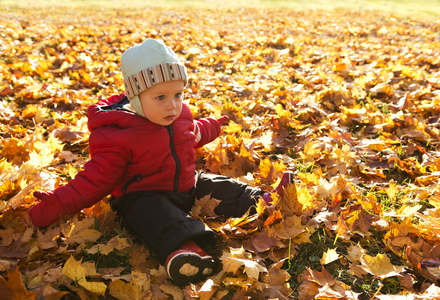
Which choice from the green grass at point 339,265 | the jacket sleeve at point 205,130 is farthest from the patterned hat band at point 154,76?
the green grass at point 339,265

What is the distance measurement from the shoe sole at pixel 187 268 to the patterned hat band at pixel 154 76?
37.9 inches

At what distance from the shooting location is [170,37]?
330 inches

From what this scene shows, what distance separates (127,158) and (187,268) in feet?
2.53

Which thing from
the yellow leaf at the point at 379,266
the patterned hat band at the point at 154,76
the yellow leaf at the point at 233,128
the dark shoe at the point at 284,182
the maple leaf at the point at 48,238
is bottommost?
the yellow leaf at the point at 379,266

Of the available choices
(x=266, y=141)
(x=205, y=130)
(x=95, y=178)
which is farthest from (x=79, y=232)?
(x=266, y=141)

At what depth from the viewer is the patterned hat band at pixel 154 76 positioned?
1.97 meters

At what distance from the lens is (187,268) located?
171 centimetres

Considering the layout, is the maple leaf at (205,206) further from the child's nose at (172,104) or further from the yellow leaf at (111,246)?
the child's nose at (172,104)

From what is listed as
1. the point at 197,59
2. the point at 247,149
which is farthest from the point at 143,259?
the point at 197,59

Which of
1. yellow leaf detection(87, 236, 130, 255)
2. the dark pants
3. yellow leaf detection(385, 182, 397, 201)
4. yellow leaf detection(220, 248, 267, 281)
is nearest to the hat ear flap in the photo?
the dark pants

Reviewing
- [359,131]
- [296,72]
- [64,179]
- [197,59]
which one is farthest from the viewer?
[197,59]

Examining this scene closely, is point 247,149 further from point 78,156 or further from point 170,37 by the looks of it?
point 170,37

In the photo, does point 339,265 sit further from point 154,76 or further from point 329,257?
point 154,76

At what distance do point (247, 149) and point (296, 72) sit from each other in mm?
3142
